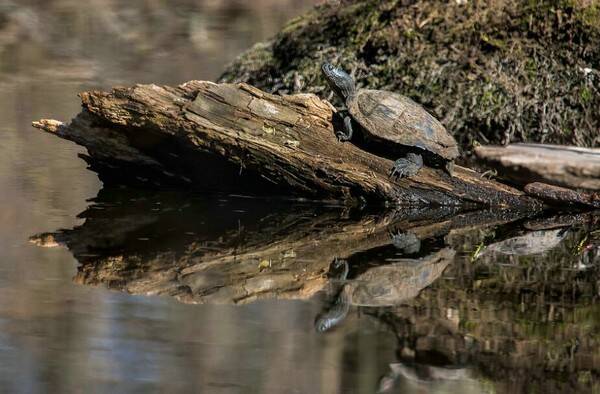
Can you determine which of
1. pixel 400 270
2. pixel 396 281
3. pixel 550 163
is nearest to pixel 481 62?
pixel 550 163

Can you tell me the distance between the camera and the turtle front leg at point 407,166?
23.5ft

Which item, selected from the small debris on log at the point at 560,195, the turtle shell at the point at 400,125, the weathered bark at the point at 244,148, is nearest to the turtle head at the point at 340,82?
the turtle shell at the point at 400,125

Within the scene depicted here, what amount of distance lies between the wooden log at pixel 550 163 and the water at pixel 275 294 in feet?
0.82

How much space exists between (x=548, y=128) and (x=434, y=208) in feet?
7.38

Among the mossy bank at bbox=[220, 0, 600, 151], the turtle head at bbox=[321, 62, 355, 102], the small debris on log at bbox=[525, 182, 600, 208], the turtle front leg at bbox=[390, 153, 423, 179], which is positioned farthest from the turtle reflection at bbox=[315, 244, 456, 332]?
the mossy bank at bbox=[220, 0, 600, 151]

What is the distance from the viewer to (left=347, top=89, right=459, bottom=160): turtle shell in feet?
23.5

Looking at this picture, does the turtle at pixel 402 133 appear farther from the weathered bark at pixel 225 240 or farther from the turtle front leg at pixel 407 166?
the weathered bark at pixel 225 240

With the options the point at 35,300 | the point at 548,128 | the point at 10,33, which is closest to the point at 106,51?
the point at 10,33

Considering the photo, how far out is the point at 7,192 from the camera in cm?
743

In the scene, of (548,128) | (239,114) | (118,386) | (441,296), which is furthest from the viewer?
(548,128)

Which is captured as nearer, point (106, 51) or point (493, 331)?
point (493, 331)

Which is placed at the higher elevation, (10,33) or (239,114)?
(10,33)

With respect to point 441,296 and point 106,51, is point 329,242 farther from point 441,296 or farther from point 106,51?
point 106,51

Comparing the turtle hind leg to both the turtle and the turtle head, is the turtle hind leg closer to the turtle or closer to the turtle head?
the turtle
